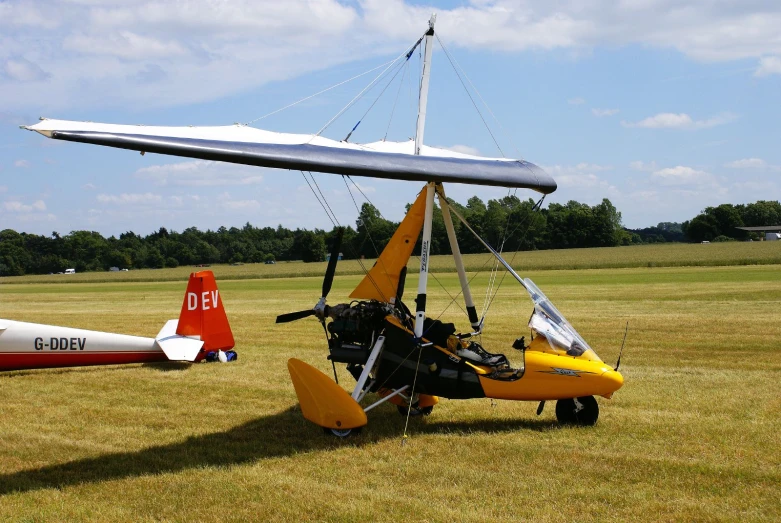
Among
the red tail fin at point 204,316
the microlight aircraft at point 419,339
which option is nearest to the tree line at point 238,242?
the red tail fin at point 204,316

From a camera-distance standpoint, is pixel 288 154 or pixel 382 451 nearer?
pixel 288 154

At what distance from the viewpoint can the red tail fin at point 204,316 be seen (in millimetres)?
12227

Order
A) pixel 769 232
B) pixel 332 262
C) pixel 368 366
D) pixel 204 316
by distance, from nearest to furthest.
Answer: pixel 368 366
pixel 332 262
pixel 204 316
pixel 769 232

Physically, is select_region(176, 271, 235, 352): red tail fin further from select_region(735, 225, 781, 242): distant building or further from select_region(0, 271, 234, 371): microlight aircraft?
select_region(735, 225, 781, 242): distant building

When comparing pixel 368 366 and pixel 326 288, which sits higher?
pixel 326 288

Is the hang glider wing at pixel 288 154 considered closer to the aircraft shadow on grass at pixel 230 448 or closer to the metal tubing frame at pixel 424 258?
the metal tubing frame at pixel 424 258

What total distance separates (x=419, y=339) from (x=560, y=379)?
4.72 feet

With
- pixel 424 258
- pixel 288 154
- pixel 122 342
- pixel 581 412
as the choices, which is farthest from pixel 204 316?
pixel 581 412

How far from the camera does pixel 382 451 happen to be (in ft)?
22.3

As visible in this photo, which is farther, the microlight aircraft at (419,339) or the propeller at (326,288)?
the propeller at (326,288)

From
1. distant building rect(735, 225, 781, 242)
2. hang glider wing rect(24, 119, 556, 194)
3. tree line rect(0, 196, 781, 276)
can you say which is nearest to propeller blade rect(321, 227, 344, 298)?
hang glider wing rect(24, 119, 556, 194)

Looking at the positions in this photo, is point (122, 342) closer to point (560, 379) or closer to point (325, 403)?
point (325, 403)

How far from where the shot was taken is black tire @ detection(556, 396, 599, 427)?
746 centimetres

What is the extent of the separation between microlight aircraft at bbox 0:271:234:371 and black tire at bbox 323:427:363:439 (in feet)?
15.7
